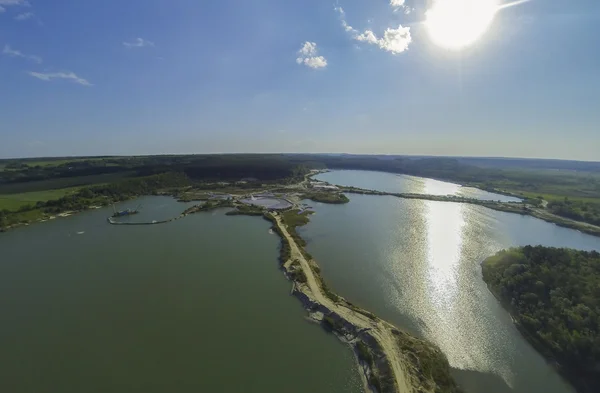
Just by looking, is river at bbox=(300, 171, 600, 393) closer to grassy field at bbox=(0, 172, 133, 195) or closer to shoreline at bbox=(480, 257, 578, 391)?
shoreline at bbox=(480, 257, 578, 391)

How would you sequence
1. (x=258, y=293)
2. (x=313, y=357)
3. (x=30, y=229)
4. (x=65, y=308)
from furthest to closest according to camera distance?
(x=30, y=229)
(x=258, y=293)
(x=65, y=308)
(x=313, y=357)

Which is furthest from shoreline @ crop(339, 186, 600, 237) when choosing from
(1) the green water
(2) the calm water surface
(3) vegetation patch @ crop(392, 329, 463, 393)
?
(1) the green water

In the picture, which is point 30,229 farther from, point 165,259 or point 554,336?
point 554,336

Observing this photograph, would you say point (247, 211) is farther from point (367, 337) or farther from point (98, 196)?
point (367, 337)

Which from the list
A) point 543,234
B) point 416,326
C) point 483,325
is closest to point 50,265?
point 416,326

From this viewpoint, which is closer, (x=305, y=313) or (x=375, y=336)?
(x=375, y=336)

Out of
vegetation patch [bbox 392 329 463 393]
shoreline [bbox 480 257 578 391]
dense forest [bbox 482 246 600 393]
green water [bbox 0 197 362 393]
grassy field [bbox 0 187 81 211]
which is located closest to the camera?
vegetation patch [bbox 392 329 463 393]
